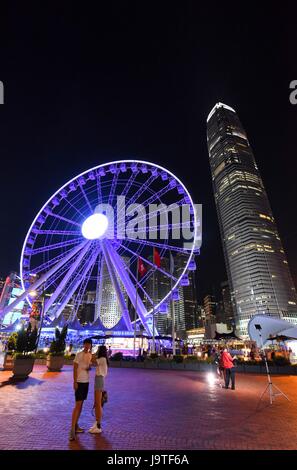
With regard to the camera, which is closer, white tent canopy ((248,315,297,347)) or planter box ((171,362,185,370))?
planter box ((171,362,185,370))

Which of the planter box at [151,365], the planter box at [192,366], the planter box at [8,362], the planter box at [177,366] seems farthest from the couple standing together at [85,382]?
the planter box at [151,365]

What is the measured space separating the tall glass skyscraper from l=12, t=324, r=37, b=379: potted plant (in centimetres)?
14474

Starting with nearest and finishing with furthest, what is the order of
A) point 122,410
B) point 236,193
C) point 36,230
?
point 122,410 → point 36,230 → point 236,193

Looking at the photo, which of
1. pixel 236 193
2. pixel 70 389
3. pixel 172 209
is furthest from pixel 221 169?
pixel 70 389

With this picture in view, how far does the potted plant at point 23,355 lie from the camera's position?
1493cm

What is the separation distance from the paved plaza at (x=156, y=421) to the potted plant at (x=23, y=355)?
3.52 meters

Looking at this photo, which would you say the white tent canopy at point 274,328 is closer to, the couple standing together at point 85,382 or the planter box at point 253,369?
the planter box at point 253,369

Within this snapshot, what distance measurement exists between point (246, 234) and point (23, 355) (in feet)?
499

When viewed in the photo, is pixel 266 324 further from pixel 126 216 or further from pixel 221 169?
pixel 221 169

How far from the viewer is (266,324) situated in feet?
85.0

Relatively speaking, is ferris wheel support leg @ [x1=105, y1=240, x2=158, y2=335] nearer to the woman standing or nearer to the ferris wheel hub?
the ferris wheel hub

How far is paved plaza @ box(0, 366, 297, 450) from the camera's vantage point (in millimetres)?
5656

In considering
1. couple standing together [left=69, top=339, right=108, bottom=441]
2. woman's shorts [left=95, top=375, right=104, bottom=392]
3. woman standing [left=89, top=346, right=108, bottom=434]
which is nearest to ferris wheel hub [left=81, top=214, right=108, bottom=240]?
woman standing [left=89, top=346, right=108, bottom=434]
